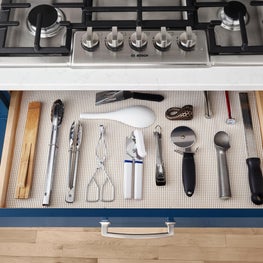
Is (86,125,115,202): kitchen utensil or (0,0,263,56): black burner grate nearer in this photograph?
(0,0,263,56): black burner grate

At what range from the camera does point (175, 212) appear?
670mm

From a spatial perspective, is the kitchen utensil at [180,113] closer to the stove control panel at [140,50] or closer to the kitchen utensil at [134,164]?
the kitchen utensil at [134,164]

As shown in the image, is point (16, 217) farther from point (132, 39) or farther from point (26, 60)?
point (132, 39)

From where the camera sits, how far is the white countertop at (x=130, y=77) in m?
0.62

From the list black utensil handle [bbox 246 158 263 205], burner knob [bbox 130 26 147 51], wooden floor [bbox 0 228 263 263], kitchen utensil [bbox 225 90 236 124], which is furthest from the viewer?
wooden floor [bbox 0 228 263 263]

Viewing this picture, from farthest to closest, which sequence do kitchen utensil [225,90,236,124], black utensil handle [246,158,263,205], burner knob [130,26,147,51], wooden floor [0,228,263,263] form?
wooden floor [0,228,263,263], kitchen utensil [225,90,236,124], black utensil handle [246,158,263,205], burner knob [130,26,147,51]

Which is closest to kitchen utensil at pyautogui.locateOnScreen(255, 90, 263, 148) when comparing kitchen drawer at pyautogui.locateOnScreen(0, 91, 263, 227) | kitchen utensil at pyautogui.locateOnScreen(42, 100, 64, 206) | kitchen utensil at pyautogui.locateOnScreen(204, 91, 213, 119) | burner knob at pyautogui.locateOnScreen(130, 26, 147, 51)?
kitchen drawer at pyautogui.locateOnScreen(0, 91, 263, 227)

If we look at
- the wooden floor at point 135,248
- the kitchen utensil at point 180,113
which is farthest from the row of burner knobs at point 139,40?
the wooden floor at point 135,248

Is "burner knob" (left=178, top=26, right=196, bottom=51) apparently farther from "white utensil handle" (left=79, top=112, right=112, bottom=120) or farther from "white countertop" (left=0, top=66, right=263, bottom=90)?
"white utensil handle" (left=79, top=112, right=112, bottom=120)

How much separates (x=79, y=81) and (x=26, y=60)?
0.10 m

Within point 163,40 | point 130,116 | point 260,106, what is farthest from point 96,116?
point 260,106

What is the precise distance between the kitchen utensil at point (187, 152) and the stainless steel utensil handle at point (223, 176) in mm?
59

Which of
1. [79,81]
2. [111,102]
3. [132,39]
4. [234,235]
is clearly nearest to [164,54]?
[132,39]

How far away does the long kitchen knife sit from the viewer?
0.70 meters
